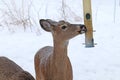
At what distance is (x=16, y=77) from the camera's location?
429 centimetres

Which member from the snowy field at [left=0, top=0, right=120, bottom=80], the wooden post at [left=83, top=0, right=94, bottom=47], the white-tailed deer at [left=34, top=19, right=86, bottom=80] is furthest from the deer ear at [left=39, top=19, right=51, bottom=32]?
the wooden post at [left=83, top=0, right=94, bottom=47]

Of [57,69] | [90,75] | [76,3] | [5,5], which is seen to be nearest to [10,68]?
[57,69]

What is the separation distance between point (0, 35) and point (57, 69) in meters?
4.19

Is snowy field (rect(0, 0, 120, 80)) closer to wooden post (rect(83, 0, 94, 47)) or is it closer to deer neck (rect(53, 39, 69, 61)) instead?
wooden post (rect(83, 0, 94, 47))

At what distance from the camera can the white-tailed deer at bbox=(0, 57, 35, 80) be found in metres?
4.32

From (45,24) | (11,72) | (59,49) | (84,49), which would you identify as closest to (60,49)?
(59,49)

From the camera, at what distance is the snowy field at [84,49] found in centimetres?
600

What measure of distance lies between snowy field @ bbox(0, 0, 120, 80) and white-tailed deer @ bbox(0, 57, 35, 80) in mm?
1254

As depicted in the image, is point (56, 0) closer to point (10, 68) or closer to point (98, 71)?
point (98, 71)

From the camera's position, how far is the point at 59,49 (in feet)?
13.2

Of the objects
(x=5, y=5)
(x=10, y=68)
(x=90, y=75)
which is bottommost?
(x=90, y=75)

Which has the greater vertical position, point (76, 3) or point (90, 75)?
point (76, 3)

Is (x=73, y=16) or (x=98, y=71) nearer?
(x=98, y=71)

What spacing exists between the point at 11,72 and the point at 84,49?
266 centimetres
